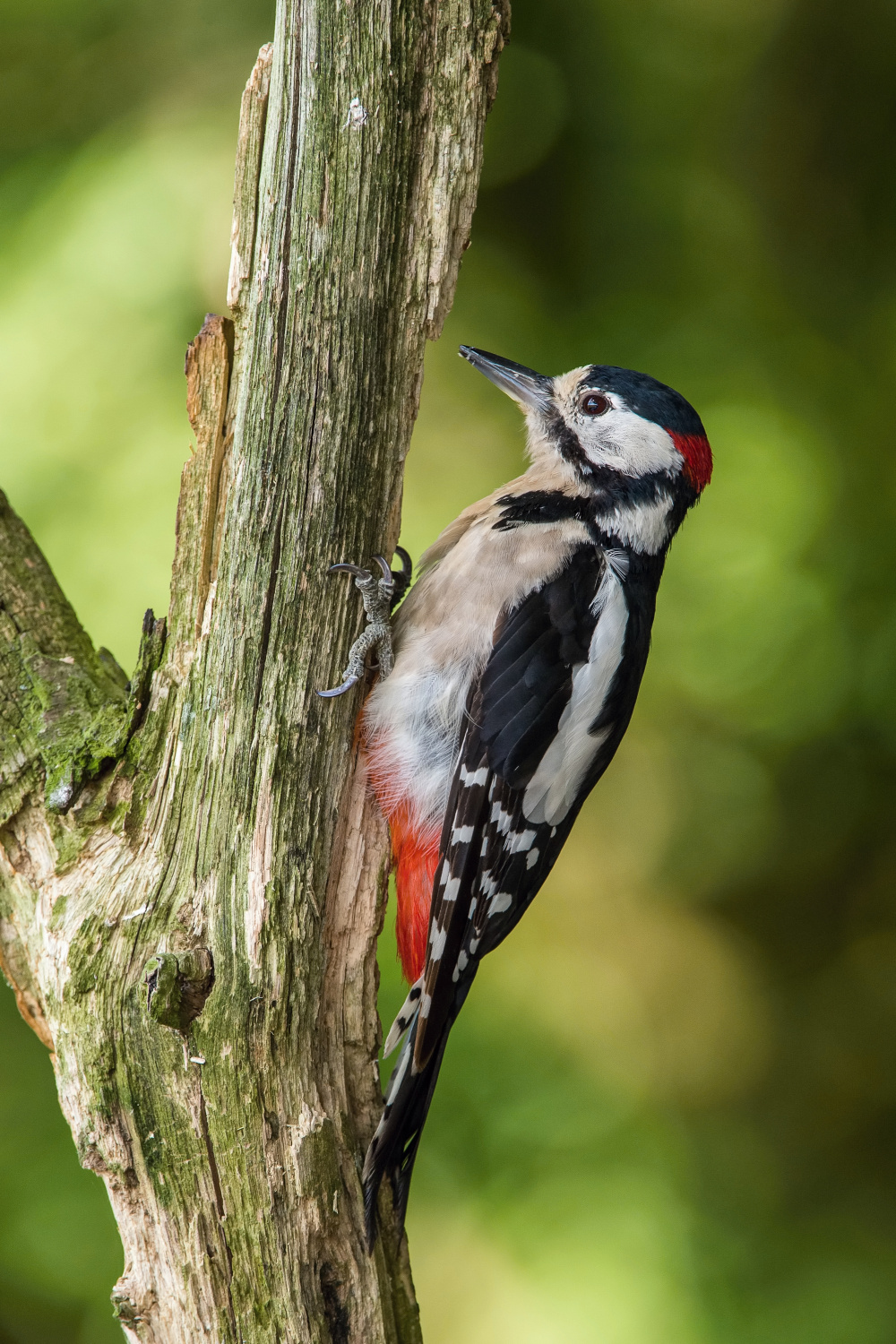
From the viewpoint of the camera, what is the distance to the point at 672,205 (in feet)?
8.54

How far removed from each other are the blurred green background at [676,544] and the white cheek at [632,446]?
64cm

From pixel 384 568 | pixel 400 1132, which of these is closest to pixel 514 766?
pixel 384 568

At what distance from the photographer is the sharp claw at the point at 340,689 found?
1.45 meters

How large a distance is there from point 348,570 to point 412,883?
1.94 ft

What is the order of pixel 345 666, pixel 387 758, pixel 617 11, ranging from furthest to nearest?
pixel 617 11, pixel 387 758, pixel 345 666

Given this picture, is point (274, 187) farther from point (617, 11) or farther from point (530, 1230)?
point (530, 1230)

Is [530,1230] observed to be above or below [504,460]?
below

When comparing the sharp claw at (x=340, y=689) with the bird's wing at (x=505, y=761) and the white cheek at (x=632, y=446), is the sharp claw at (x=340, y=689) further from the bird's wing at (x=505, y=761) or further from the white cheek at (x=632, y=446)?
the white cheek at (x=632, y=446)

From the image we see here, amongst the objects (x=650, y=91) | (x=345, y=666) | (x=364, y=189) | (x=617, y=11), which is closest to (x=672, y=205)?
(x=650, y=91)

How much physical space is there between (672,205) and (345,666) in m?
1.74

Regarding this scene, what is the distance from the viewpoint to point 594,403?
1933 mm

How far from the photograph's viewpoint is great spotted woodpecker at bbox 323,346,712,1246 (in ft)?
5.37

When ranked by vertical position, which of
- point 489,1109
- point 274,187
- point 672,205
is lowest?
point 489,1109

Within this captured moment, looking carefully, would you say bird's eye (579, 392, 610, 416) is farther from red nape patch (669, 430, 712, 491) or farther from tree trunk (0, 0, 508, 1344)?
tree trunk (0, 0, 508, 1344)
